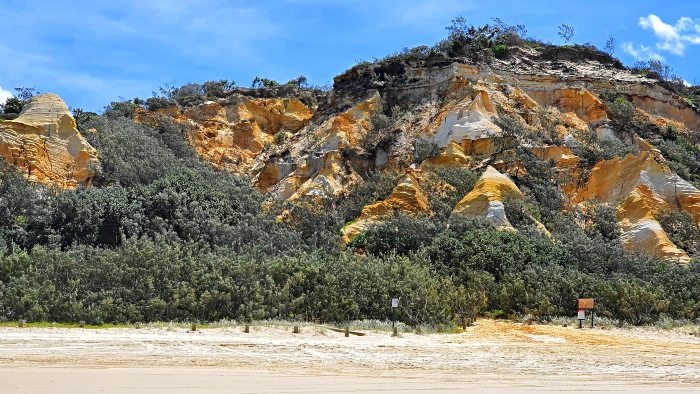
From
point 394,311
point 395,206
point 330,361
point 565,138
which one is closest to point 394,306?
point 394,311

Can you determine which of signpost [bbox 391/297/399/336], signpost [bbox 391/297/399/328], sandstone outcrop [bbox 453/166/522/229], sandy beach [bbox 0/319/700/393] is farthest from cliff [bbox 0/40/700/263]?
sandy beach [bbox 0/319/700/393]

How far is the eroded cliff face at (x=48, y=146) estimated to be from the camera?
117ft

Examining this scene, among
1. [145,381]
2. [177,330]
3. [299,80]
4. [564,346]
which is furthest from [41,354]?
[299,80]

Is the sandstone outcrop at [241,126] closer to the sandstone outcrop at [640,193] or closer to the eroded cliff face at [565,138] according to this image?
the eroded cliff face at [565,138]

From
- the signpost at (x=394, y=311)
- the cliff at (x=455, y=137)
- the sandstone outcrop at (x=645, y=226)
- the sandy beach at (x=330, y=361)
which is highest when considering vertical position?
the cliff at (x=455, y=137)

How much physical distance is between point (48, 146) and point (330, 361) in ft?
91.5

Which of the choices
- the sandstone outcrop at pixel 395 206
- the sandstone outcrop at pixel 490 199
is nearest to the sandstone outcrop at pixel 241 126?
the sandstone outcrop at pixel 395 206

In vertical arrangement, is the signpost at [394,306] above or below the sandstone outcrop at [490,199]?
below

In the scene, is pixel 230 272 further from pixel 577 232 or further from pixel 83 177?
pixel 83 177

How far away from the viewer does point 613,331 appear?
22141 mm

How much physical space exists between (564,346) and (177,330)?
964 cm

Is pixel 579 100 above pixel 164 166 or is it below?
above

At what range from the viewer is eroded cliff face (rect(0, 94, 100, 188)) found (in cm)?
3575

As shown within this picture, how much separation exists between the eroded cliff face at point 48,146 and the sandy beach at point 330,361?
2026 centimetres
